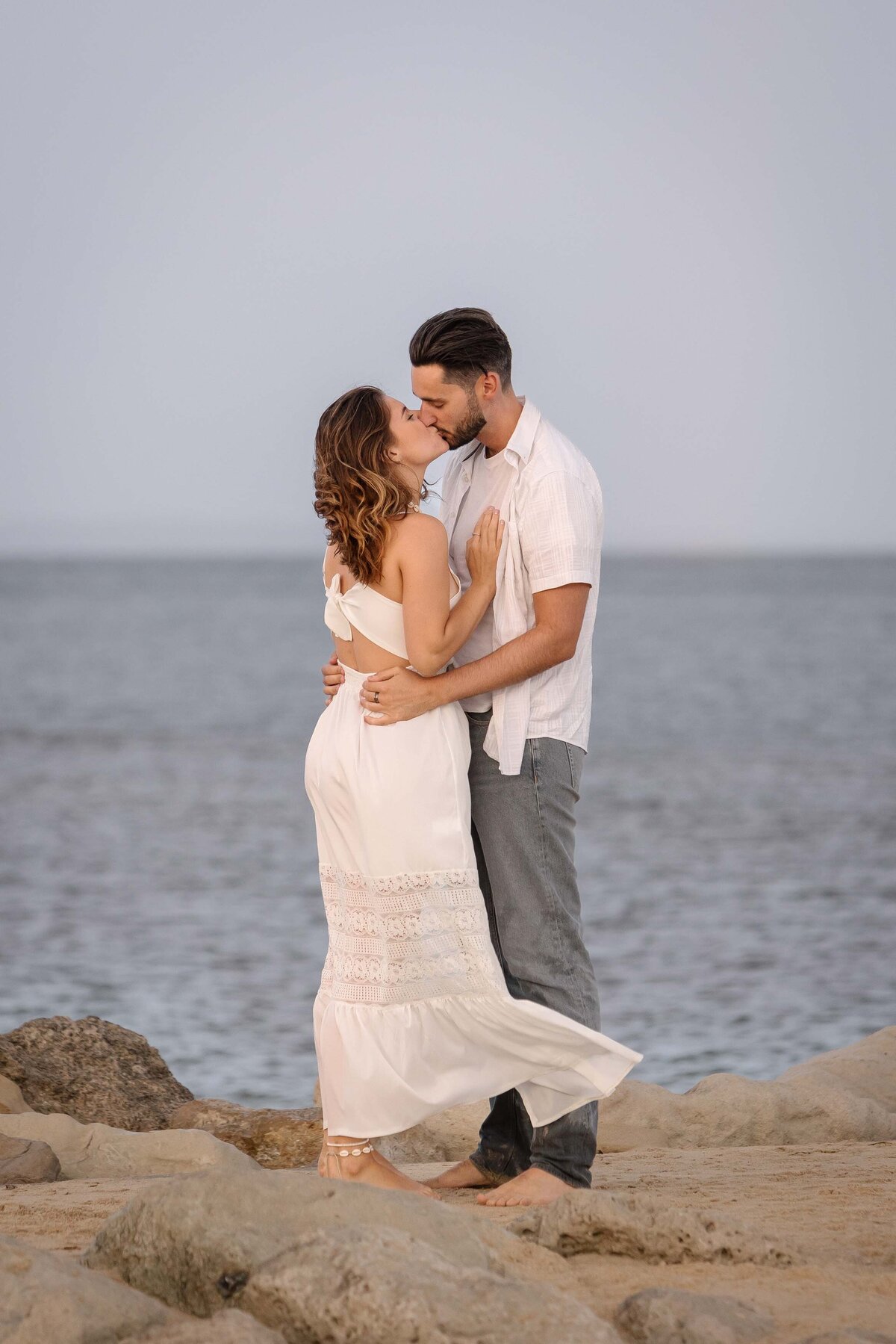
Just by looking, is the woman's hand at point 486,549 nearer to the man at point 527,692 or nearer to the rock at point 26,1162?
the man at point 527,692

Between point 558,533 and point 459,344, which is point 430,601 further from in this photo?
point 459,344

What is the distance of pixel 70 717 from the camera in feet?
76.7

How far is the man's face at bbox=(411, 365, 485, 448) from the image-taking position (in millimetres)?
3566

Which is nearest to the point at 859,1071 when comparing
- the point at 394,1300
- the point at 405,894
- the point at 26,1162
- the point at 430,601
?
the point at 405,894

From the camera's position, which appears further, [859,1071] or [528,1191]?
[859,1071]

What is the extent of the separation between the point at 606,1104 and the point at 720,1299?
2.40m

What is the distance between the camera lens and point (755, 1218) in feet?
10.4

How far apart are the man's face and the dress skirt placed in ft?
2.42

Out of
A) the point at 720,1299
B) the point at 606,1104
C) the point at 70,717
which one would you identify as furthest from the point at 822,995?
the point at 70,717

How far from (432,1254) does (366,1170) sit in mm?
1161

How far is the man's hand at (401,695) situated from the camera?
3.48 meters

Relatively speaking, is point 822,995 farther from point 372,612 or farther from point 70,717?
point 70,717

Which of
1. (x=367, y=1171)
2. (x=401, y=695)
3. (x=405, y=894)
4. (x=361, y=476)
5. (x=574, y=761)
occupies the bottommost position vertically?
(x=367, y=1171)

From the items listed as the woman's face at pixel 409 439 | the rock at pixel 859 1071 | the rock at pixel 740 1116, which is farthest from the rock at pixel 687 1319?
the rock at pixel 859 1071
